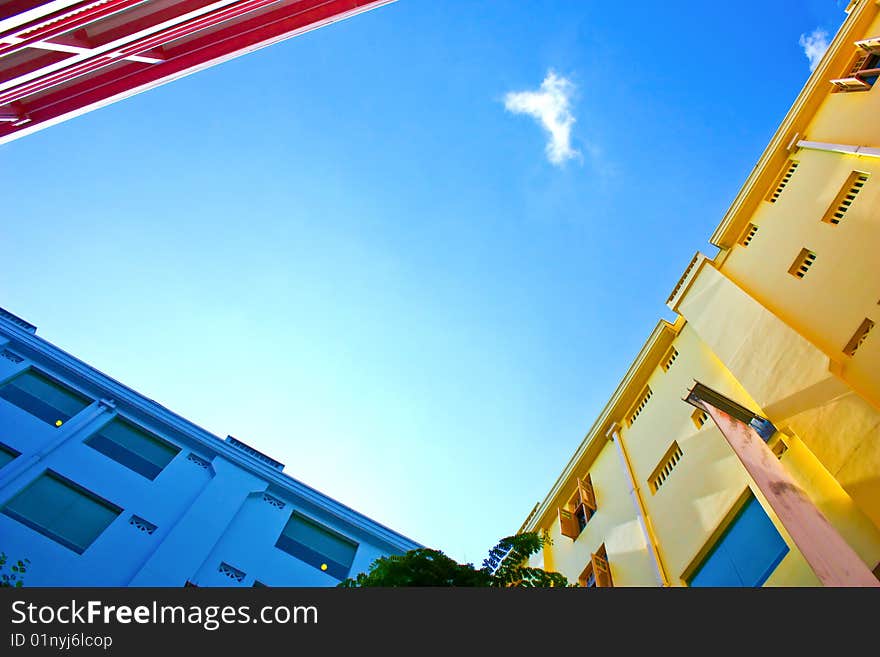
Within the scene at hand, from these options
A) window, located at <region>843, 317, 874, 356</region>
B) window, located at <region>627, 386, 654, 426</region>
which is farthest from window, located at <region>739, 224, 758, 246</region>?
window, located at <region>843, 317, 874, 356</region>

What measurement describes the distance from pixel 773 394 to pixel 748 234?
5.90 metres

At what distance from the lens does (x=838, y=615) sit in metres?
4.02

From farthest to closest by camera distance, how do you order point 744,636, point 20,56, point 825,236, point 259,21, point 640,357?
point 640,357 → point 259,21 → point 825,236 → point 20,56 → point 744,636

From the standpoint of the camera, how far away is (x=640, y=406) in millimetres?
15383

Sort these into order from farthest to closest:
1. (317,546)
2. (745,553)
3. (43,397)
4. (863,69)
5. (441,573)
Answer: (317,546) < (43,397) < (863,69) < (745,553) < (441,573)

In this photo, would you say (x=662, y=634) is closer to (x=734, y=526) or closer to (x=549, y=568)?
(x=734, y=526)

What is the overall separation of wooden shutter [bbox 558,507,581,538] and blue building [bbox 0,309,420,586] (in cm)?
649

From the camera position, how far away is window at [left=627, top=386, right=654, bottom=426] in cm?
1512

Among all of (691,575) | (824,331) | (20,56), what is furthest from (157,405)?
(824,331)

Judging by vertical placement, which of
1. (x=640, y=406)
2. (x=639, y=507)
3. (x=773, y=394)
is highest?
(x=640, y=406)

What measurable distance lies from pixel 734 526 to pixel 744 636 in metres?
6.36

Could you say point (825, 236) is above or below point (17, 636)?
above

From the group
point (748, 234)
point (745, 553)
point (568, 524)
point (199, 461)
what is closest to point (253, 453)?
point (199, 461)

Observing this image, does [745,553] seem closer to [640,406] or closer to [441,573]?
[441,573]
